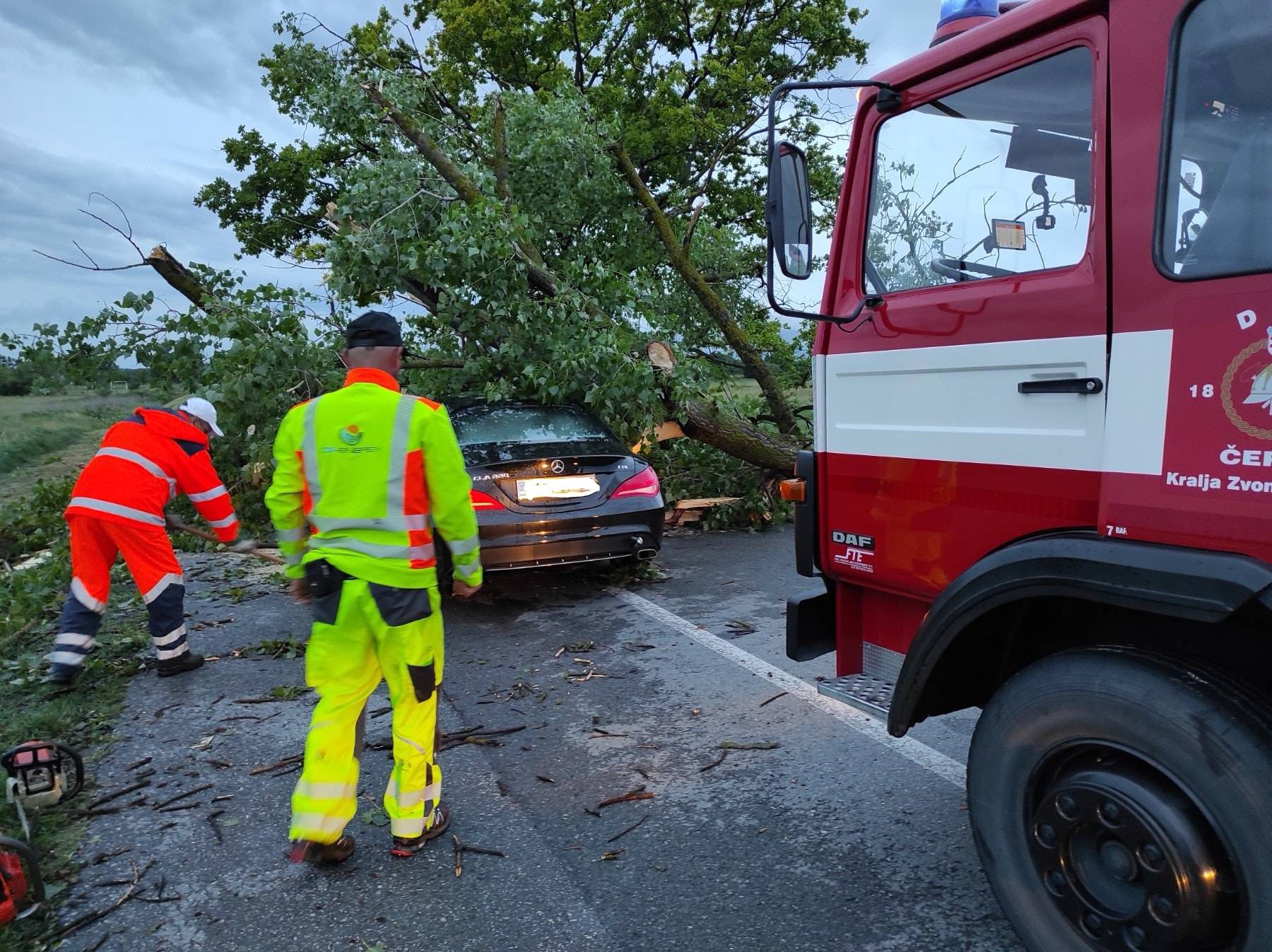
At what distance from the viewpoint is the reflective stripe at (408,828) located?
318 centimetres

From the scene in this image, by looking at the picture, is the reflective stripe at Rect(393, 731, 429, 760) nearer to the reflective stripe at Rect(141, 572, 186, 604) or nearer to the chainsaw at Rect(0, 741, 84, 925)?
the chainsaw at Rect(0, 741, 84, 925)

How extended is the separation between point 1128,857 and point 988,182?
1.79 metres

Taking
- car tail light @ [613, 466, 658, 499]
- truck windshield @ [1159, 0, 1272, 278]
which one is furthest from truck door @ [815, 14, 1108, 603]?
car tail light @ [613, 466, 658, 499]

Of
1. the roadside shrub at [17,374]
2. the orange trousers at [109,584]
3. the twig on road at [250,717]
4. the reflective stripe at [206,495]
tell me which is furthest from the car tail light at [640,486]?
the roadside shrub at [17,374]

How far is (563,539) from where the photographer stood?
6.37 m

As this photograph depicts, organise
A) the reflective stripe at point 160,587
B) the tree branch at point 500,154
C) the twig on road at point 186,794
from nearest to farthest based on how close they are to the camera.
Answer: the twig on road at point 186,794, the reflective stripe at point 160,587, the tree branch at point 500,154

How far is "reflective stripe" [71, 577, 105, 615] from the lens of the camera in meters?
5.07

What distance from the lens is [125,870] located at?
10.3 ft

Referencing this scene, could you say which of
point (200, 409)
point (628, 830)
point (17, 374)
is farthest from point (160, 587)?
point (17, 374)

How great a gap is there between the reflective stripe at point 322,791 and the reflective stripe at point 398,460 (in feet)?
3.06

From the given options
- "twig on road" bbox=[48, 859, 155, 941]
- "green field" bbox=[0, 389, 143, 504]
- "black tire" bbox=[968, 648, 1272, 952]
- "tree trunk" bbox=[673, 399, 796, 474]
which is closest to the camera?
"black tire" bbox=[968, 648, 1272, 952]

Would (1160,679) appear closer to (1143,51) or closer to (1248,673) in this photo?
(1248,673)

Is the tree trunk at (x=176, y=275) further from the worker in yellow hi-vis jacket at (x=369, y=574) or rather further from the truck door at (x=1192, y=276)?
the truck door at (x=1192, y=276)

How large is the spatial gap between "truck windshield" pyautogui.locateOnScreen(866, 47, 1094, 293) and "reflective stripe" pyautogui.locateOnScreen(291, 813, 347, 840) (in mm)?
2515
